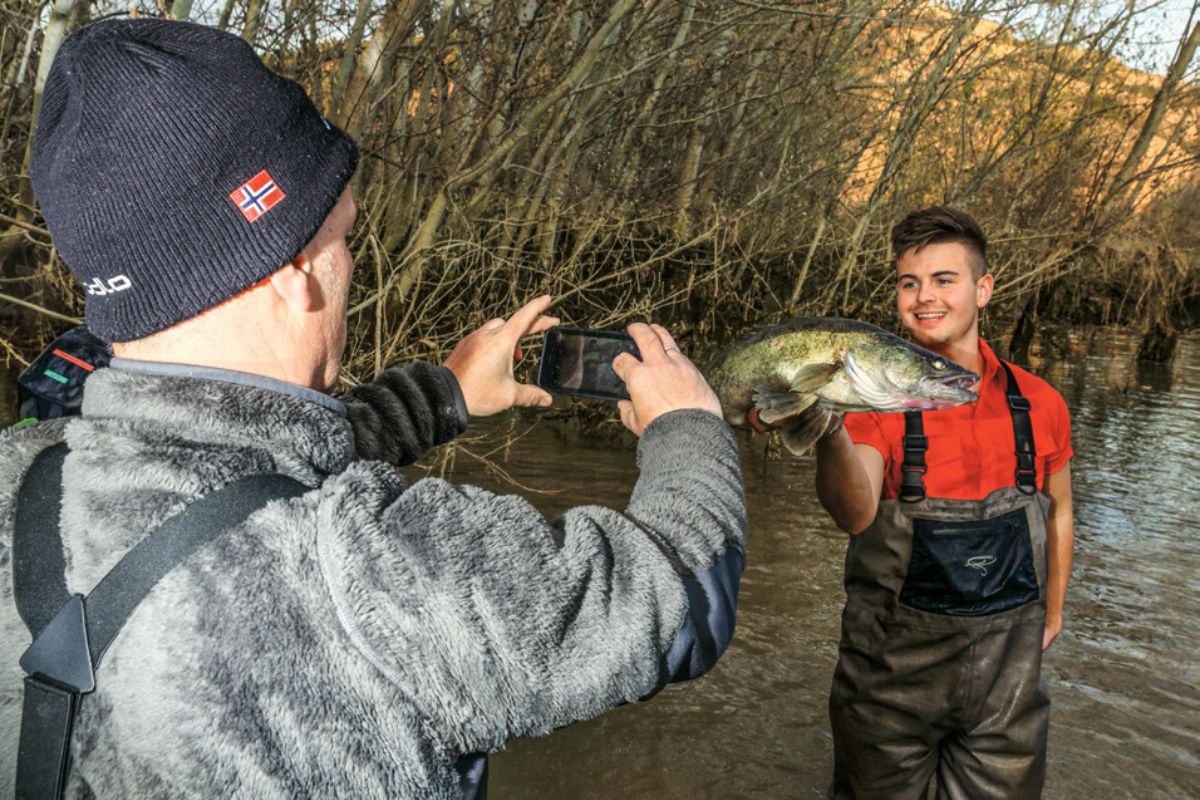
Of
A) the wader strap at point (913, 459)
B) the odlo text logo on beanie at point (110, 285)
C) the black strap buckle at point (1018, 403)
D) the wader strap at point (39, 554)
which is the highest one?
the odlo text logo on beanie at point (110, 285)

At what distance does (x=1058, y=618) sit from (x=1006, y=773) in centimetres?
69

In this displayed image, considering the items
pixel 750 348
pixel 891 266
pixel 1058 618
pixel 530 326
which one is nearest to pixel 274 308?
pixel 530 326

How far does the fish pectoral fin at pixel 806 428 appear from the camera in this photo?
2.93 metres

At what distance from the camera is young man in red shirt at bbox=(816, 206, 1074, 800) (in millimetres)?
3420

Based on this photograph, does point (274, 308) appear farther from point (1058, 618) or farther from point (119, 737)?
point (1058, 618)

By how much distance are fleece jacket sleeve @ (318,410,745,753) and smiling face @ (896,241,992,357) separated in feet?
8.73

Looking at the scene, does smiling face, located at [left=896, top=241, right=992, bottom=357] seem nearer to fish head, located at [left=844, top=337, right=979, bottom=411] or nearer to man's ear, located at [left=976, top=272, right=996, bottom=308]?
man's ear, located at [left=976, top=272, right=996, bottom=308]

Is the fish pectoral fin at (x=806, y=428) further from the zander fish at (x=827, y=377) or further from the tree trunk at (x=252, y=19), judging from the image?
the tree trunk at (x=252, y=19)

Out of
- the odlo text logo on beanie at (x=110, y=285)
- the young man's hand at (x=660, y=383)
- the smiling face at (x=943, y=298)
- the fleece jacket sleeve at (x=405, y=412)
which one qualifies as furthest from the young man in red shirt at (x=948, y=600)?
the odlo text logo on beanie at (x=110, y=285)

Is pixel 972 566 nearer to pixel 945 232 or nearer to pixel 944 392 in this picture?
pixel 944 392

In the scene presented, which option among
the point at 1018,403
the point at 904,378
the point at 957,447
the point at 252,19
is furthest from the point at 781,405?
the point at 252,19

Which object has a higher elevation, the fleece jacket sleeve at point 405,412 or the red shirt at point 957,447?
the fleece jacket sleeve at point 405,412

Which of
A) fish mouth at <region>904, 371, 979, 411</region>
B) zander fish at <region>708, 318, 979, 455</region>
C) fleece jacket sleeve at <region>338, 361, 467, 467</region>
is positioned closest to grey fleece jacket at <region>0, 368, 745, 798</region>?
fleece jacket sleeve at <region>338, 361, 467, 467</region>

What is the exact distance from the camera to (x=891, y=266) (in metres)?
11.4
